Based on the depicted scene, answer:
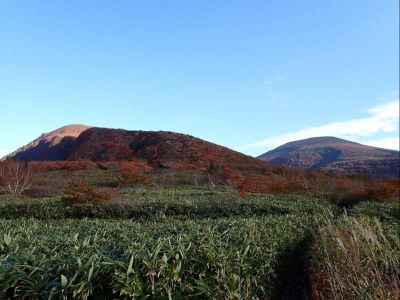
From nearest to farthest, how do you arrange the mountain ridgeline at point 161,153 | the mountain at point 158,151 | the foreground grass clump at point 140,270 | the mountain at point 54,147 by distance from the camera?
the foreground grass clump at point 140,270
the mountain ridgeline at point 161,153
the mountain at point 158,151
the mountain at point 54,147

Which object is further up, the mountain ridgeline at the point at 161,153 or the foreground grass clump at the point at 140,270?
the mountain ridgeline at the point at 161,153

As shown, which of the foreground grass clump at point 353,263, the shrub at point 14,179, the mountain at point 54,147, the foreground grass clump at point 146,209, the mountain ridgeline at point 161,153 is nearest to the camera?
the foreground grass clump at point 353,263

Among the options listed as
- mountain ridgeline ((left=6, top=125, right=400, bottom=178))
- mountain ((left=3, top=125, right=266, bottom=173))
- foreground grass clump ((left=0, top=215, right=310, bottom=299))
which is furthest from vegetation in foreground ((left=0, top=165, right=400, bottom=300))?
mountain ((left=3, top=125, right=266, bottom=173))

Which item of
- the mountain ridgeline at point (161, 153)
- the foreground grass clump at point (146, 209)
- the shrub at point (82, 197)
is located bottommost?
the foreground grass clump at point (146, 209)

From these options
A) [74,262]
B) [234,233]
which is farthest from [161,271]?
[234,233]

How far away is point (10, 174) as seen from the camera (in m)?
28.1

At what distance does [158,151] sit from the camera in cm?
5172

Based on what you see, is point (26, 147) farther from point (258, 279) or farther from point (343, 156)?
point (258, 279)

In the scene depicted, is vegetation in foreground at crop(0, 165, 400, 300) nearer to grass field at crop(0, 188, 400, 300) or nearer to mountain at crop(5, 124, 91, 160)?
grass field at crop(0, 188, 400, 300)

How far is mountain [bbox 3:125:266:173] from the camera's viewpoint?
45.8 m

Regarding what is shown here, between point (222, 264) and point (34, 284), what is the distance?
1.58 metres

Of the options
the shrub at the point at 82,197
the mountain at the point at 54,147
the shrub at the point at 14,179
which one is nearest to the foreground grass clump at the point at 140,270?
the shrub at the point at 82,197

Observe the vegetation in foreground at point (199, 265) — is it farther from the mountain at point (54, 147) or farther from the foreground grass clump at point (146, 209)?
the mountain at point (54, 147)

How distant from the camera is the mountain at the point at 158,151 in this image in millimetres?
45763
